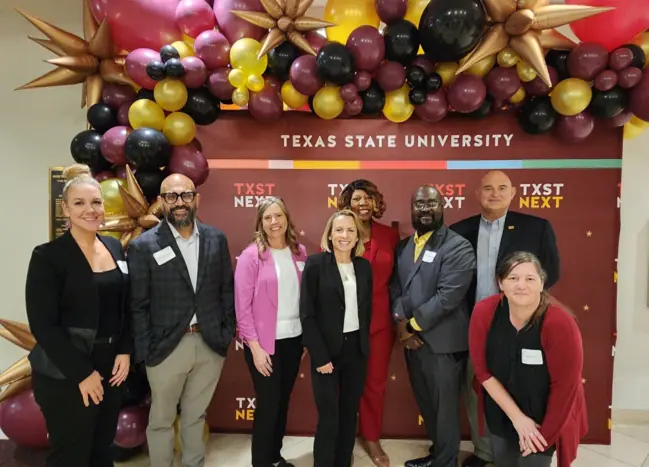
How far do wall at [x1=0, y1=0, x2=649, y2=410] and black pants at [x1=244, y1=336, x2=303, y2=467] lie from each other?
2.34m

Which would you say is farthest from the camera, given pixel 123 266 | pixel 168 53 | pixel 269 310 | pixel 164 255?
pixel 168 53

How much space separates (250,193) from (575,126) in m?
2.03

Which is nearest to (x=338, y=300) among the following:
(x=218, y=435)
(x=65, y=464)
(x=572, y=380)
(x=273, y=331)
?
(x=273, y=331)

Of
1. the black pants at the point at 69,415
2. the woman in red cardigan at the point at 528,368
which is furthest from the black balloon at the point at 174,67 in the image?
the woman in red cardigan at the point at 528,368

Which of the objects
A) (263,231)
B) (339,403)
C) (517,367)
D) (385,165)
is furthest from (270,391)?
(385,165)

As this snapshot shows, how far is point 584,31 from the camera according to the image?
8.48 ft

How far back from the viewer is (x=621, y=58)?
2.49 metres

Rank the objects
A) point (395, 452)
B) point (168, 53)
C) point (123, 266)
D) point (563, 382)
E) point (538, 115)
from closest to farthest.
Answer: point (563, 382) < point (123, 266) < point (168, 53) < point (538, 115) < point (395, 452)

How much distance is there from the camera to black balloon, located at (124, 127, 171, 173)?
2.55 metres

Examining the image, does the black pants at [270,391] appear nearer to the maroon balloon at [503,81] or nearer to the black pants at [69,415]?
the black pants at [69,415]

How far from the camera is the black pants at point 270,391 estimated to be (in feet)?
7.89

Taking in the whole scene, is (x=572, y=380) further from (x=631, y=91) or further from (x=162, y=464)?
(x=162, y=464)

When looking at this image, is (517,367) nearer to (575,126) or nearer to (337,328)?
(337,328)

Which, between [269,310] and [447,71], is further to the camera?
[447,71]
